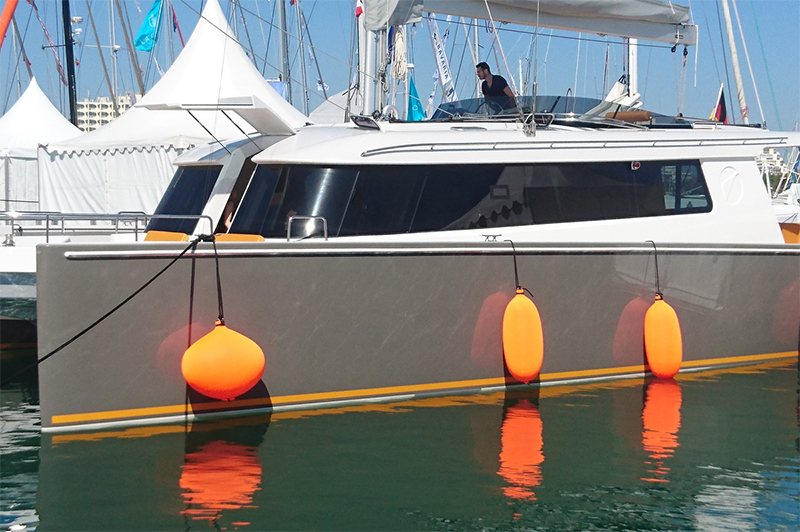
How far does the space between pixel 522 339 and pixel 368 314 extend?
46.9 inches

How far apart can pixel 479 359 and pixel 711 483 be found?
6.80ft

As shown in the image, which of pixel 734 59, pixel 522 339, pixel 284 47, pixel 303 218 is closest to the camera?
pixel 303 218

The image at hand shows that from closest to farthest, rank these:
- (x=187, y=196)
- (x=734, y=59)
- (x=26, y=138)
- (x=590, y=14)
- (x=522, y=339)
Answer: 1. (x=522, y=339)
2. (x=187, y=196)
3. (x=590, y=14)
4. (x=734, y=59)
5. (x=26, y=138)

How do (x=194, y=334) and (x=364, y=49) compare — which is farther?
(x=364, y=49)

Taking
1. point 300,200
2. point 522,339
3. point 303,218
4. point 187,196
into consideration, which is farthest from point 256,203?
point 522,339

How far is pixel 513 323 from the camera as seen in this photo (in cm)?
649

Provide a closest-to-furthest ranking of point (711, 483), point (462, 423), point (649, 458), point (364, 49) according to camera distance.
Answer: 1. point (711, 483)
2. point (649, 458)
3. point (462, 423)
4. point (364, 49)

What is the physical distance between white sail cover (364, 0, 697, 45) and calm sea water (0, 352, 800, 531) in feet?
12.3

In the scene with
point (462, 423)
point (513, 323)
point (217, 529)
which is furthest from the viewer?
point (513, 323)

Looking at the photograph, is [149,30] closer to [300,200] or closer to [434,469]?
[300,200]

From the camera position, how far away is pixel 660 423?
6.20 m

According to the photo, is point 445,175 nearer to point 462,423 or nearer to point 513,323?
point 513,323

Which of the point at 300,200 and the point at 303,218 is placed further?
the point at 300,200

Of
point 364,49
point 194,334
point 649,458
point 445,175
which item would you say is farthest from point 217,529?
point 364,49
